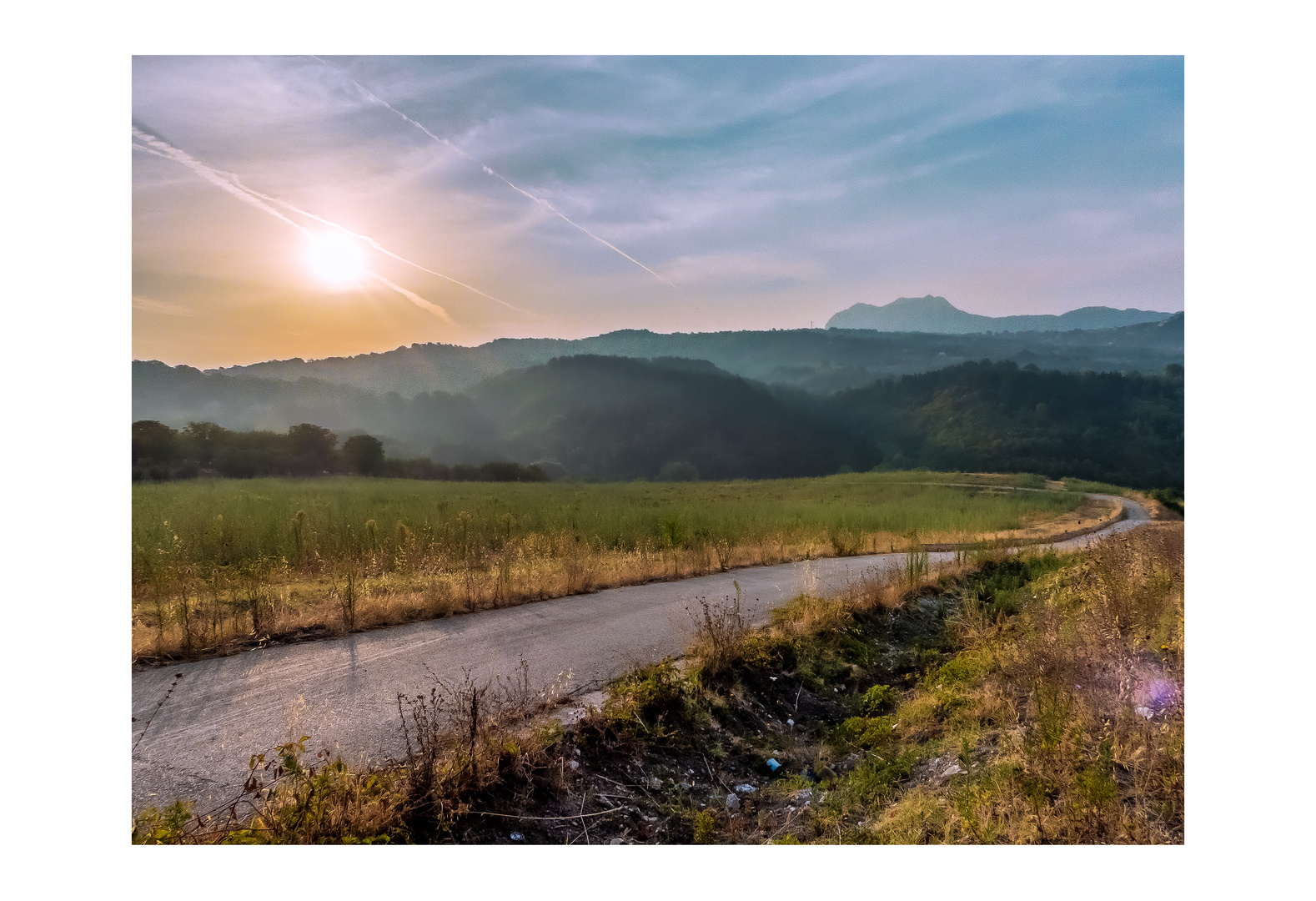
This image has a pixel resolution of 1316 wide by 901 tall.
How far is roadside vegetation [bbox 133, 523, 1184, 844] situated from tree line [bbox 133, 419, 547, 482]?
14.4 ft

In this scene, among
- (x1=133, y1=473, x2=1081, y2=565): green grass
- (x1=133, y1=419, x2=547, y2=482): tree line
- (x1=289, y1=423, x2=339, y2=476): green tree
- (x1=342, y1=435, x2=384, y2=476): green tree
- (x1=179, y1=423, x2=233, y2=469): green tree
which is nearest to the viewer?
(x1=133, y1=419, x2=547, y2=482): tree line

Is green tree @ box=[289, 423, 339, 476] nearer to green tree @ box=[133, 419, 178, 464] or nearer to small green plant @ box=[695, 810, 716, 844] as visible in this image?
green tree @ box=[133, 419, 178, 464]

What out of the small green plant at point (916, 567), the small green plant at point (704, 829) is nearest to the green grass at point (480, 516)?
the small green plant at point (916, 567)

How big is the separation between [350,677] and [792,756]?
3.94 metres

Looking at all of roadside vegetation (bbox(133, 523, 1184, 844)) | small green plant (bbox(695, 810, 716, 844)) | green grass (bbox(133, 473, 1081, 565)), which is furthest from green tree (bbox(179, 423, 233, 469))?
small green plant (bbox(695, 810, 716, 844))

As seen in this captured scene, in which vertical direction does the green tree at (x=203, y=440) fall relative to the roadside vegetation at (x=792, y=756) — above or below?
above

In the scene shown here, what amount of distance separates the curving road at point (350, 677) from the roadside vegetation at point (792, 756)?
231 millimetres

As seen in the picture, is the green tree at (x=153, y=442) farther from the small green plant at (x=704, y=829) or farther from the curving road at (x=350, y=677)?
the small green plant at (x=704, y=829)

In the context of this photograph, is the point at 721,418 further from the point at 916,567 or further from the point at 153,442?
the point at 153,442

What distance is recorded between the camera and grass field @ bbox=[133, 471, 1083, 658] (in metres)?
7.29

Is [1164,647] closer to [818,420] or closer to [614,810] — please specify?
[614,810]

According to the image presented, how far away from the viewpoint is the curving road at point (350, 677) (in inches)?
163

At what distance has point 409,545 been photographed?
11.4 metres

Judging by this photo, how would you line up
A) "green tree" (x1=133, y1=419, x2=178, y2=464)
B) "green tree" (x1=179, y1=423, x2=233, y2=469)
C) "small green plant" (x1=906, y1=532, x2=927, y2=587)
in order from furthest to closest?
1. "green tree" (x1=179, y1=423, x2=233, y2=469)
2. "small green plant" (x1=906, y1=532, x2=927, y2=587)
3. "green tree" (x1=133, y1=419, x2=178, y2=464)
